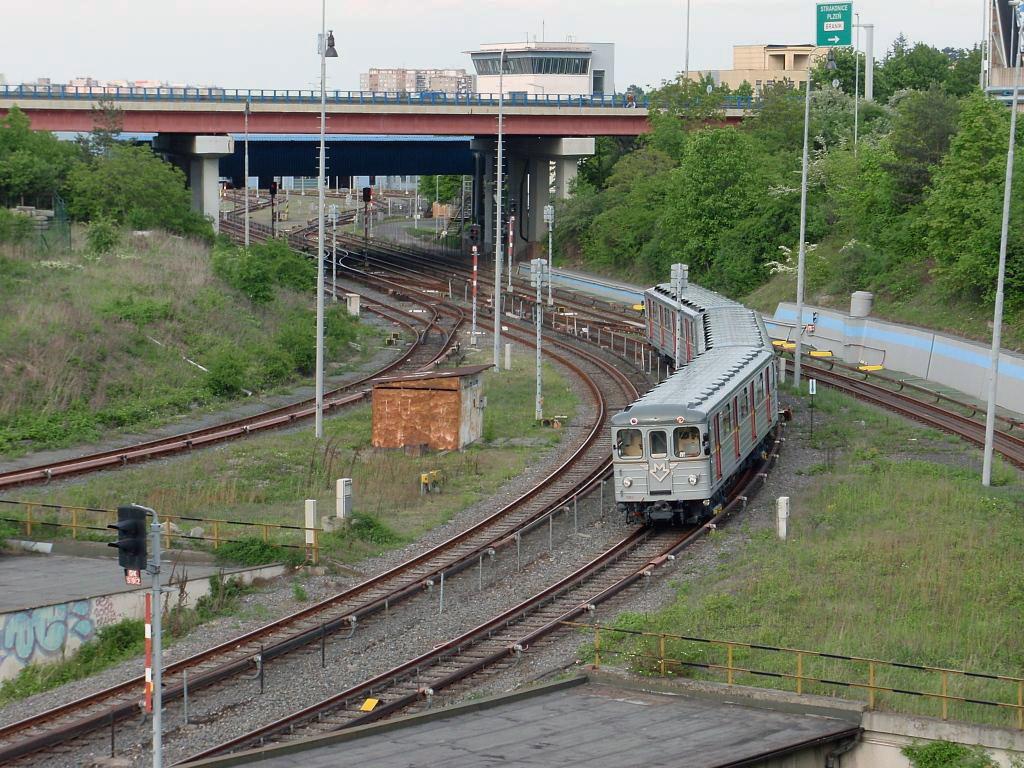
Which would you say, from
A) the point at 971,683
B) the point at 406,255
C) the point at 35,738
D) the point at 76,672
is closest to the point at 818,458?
the point at 971,683

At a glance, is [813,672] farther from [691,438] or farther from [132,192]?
[132,192]

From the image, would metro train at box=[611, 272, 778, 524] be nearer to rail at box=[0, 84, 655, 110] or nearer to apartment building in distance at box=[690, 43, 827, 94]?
rail at box=[0, 84, 655, 110]

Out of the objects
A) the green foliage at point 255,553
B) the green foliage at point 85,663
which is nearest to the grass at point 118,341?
the green foliage at point 255,553

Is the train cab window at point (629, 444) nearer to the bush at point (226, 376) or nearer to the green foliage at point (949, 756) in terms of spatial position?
the green foliage at point (949, 756)

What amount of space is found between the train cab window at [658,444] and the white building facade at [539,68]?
74.2 metres

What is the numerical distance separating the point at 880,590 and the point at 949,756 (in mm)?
7497

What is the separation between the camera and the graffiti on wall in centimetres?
2183

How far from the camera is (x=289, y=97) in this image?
77688 mm

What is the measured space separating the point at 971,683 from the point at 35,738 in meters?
11.9

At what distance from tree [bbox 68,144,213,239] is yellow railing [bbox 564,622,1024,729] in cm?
4478

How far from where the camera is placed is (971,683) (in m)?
19.1

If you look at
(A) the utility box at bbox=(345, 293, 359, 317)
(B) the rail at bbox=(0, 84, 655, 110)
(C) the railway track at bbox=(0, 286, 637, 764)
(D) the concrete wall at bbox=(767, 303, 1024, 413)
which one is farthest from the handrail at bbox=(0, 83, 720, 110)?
(C) the railway track at bbox=(0, 286, 637, 764)

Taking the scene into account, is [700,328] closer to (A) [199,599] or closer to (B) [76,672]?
(A) [199,599]

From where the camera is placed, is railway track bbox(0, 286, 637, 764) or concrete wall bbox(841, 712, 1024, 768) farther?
railway track bbox(0, 286, 637, 764)
